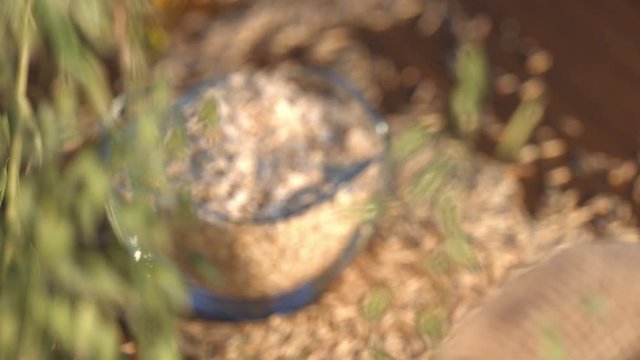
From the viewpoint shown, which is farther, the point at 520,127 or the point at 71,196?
the point at 520,127

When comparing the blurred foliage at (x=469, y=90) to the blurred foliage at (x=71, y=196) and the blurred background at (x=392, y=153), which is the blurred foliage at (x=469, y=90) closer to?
the blurred background at (x=392, y=153)

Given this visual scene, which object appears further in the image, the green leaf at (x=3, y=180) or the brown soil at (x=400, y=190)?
the brown soil at (x=400, y=190)

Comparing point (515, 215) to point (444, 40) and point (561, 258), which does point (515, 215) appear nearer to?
point (561, 258)

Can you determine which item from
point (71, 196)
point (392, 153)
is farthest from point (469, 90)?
point (392, 153)

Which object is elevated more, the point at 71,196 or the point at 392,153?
the point at 71,196

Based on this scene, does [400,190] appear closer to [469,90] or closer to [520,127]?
[520,127]

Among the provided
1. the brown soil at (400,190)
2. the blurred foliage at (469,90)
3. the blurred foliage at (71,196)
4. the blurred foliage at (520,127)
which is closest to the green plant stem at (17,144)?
the blurred foliage at (71,196)

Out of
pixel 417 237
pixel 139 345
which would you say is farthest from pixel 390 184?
pixel 139 345

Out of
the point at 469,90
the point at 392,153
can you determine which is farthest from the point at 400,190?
the point at 469,90
